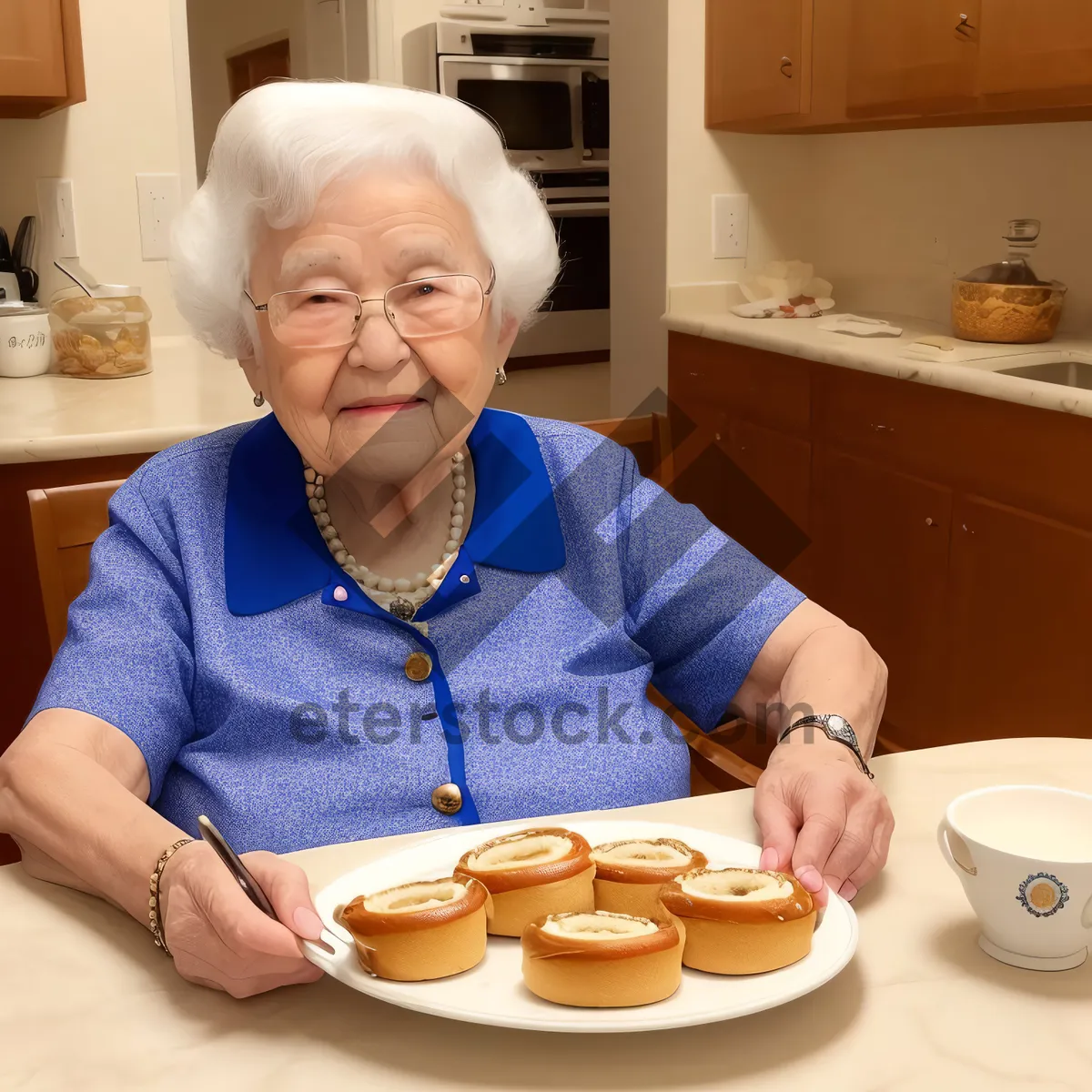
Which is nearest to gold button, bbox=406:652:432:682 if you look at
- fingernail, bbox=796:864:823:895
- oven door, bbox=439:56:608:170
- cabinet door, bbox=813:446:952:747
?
fingernail, bbox=796:864:823:895

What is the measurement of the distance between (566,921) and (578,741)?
46cm

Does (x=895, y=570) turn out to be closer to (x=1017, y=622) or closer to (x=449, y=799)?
(x=1017, y=622)

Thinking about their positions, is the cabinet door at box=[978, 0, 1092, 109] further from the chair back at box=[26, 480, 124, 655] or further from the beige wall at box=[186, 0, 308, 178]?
the beige wall at box=[186, 0, 308, 178]

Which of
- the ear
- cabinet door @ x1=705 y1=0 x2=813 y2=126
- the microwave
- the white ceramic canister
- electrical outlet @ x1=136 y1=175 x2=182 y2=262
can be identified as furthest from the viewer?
the microwave

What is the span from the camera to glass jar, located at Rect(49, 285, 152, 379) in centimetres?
264

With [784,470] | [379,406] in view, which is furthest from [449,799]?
[784,470]

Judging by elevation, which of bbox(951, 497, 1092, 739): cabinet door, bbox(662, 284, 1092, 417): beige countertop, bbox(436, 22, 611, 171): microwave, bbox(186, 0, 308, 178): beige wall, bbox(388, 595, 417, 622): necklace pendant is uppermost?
bbox(186, 0, 308, 178): beige wall

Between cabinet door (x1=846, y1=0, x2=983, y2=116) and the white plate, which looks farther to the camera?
cabinet door (x1=846, y1=0, x2=983, y2=116)

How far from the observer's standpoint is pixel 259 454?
1.26 metres

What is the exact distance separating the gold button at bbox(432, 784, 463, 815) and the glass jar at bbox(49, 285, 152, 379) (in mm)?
1884

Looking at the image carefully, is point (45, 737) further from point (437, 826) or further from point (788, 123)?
point (788, 123)

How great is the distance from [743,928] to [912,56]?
8.26 feet

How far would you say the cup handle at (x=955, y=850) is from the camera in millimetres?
725

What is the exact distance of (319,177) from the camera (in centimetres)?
112
